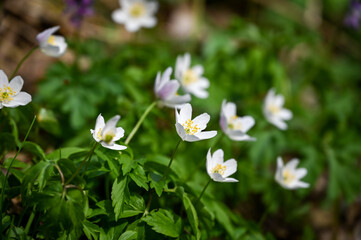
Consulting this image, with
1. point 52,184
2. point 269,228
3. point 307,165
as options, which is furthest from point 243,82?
point 52,184

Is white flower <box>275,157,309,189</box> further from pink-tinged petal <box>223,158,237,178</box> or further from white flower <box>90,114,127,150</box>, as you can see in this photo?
white flower <box>90,114,127,150</box>

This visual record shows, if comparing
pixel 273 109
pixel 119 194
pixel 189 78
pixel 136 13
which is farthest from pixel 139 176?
pixel 136 13

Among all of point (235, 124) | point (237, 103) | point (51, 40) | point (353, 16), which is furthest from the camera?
point (353, 16)

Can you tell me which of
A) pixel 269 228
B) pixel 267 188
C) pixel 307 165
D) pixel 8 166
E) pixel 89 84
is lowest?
pixel 269 228

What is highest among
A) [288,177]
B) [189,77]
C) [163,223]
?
[189,77]

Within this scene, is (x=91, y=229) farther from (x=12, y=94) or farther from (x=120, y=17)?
(x=120, y=17)

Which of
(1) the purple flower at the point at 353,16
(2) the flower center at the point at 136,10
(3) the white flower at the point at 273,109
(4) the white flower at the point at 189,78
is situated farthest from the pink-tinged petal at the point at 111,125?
(1) the purple flower at the point at 353,16

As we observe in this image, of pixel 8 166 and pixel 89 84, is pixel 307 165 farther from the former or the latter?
pixel 8 166
